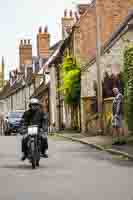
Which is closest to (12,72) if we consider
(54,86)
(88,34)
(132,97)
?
(54,86)

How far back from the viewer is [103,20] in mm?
43781

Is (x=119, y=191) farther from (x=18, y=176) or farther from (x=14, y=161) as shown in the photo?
(x=14, y=161)

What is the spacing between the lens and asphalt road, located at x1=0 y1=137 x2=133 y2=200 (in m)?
10.0

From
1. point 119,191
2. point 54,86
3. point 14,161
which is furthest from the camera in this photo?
point 54,86

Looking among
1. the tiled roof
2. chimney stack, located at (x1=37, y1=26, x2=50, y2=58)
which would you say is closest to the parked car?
the tiled roof

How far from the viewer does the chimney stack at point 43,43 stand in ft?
237

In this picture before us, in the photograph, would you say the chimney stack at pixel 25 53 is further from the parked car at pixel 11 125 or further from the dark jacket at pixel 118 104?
the dark jacket at pixel 118 104

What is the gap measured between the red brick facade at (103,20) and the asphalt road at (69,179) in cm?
2667

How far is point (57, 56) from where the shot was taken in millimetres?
55812

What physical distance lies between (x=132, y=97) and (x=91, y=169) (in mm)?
6430

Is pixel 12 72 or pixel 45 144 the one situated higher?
pixel 12 72

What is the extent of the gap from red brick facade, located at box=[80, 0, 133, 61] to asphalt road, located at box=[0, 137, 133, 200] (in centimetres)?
2667

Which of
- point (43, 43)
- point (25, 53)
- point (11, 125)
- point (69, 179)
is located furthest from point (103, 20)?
point (25, 53)

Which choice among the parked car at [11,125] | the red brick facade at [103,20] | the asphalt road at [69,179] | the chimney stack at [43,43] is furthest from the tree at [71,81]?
the chimney stack at [43,43]
